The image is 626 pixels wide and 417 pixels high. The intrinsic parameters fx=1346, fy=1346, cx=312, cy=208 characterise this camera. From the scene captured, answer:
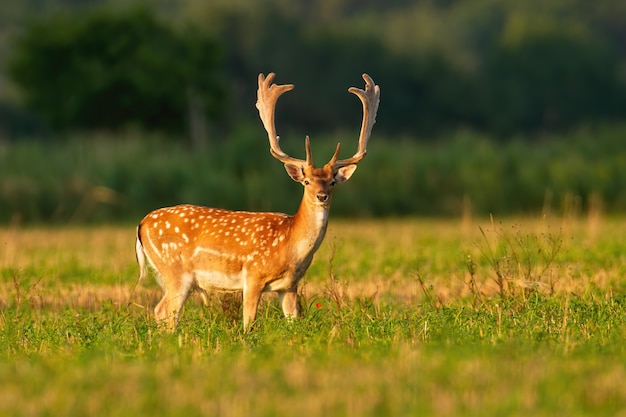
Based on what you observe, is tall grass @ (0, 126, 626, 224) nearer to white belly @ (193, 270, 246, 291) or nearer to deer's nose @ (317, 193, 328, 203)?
white belly @ (193, 270, 246, 291)

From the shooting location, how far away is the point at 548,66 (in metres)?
58.1

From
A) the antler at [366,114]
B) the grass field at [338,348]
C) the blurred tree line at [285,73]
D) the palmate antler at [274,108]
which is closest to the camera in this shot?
the grass field at [338,348]

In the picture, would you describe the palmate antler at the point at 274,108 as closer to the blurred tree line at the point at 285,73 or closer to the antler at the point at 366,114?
the antler at the point at 366,114

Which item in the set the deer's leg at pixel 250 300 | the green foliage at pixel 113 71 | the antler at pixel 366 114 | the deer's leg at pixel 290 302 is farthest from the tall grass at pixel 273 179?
the deer's leg at pixel 250 300

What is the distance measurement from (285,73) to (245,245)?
4647 centimetres

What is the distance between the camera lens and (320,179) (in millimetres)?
10773

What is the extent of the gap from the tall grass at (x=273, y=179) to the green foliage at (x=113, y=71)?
5827 millimetres

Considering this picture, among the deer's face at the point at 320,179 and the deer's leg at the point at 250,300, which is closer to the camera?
the deer's leg at the point at 250,300

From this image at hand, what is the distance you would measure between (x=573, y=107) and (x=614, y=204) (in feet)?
91.8

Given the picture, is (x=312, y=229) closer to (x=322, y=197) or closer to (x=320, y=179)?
(x=322, y=197)

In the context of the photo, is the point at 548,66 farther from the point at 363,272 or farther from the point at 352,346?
the point at 352,346

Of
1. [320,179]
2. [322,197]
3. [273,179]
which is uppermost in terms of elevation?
[320,179]

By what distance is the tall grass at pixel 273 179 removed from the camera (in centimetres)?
2783

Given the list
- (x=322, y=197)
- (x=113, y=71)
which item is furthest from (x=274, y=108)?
(x=113, y=71)
